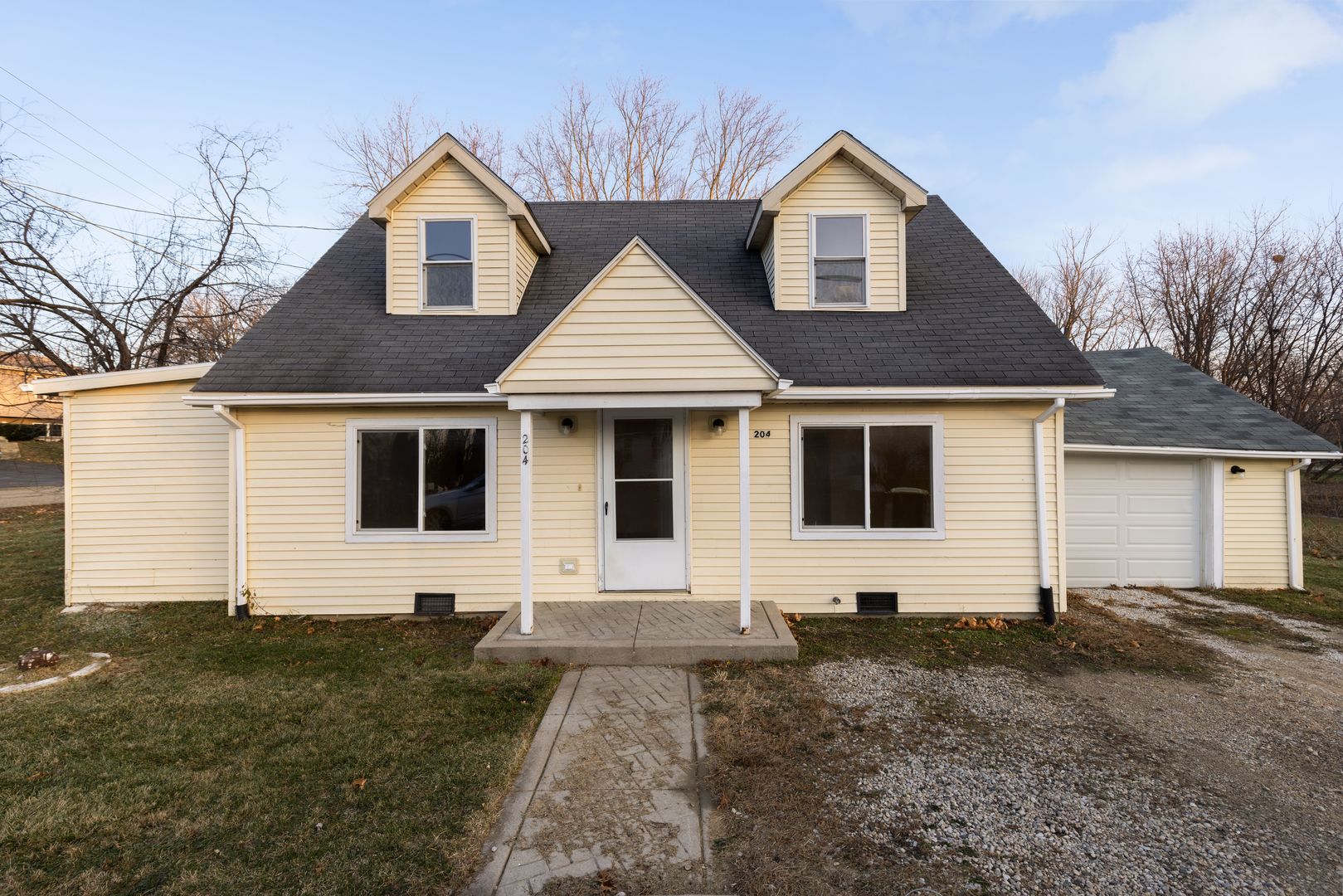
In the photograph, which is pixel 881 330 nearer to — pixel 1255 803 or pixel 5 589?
pixel 1255 803

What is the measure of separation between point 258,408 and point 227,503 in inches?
59.3

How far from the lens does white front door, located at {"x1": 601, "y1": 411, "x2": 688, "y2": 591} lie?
721cm

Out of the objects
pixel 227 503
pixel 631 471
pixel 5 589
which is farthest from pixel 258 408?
pixel 5 589

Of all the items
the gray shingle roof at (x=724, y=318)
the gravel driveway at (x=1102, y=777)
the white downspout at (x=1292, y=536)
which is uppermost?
the gray shingle roof at (x=724, y=318)

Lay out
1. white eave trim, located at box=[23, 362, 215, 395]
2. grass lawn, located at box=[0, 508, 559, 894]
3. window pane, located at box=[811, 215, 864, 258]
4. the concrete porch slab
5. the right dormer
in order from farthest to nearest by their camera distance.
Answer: window pane, located at box=[811, 215, 864, 258], the right dormer, white eave trim, located at box=[23, 362, 215, 395], the concrete porch slab, grass lawn, located at box=[0, 508, 559, 894]

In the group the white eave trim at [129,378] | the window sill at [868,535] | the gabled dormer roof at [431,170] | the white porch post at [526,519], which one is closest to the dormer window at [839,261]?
the window sill at [868,535]

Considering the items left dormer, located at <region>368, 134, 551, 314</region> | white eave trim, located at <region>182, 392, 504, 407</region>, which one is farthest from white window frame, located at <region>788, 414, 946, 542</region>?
left dormer, located at <region>368, 134, 551, 314</region>

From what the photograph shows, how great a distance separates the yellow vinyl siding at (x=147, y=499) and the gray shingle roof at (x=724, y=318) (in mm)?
1442

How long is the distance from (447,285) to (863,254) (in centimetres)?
589

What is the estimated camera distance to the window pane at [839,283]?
324 inches

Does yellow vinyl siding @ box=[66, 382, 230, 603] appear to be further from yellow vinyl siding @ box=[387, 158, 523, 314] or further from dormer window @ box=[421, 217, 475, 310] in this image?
dormer window @ box=[421, 217, 475, 310]

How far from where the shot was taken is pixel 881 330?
7.73 metres

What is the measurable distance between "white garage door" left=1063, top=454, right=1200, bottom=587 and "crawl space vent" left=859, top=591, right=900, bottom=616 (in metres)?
3.95

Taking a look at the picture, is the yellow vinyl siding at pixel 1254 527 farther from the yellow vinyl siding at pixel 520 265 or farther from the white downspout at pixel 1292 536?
the yellow vinyl siding at pixel 520 265
